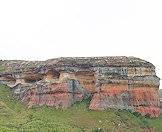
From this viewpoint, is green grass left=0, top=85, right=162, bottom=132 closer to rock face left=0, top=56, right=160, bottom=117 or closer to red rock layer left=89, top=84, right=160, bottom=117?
red rock layer left=89, top=84, right=160, bottom=117

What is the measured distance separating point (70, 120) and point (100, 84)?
8419mm

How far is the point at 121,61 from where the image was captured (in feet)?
292

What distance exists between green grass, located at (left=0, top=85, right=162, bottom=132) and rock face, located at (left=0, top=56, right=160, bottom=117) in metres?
1.47

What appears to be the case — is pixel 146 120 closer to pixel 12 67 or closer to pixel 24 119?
pixel 24 119

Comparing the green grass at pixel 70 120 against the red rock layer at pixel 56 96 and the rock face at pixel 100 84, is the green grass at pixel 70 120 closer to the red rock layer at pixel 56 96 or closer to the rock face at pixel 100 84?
the red rock layer at pixel 56 96

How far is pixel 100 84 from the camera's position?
86938 mm

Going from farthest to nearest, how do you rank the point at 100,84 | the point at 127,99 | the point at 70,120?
the point at 127,99 < the point at 100,84 < the point at 70,120

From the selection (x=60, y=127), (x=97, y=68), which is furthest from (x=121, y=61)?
(x=60, y=127)

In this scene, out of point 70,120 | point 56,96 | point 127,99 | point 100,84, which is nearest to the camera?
point 70,120

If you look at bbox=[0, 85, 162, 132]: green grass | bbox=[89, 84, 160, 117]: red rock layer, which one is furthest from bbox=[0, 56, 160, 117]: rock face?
bbox=[0, 85, 162, 132]: green grass

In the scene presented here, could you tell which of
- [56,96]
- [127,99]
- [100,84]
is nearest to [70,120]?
[56,96]

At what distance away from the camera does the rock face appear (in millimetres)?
86887

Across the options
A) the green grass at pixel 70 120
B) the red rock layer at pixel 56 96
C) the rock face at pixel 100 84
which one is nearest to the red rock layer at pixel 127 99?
the rock face at pixel 100 84

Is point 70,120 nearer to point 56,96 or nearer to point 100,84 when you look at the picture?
point 56,96
